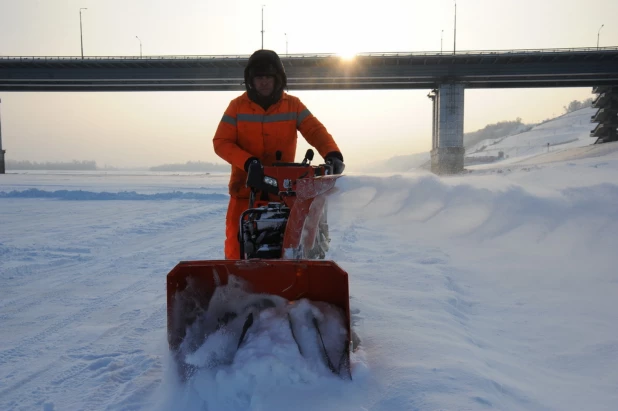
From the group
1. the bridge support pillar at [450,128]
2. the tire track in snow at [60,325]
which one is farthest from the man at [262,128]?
the bridge support pillar at [450,128]

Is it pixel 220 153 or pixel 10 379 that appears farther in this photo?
pixel 220 153

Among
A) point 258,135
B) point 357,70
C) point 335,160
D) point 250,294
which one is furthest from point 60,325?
point 357,70

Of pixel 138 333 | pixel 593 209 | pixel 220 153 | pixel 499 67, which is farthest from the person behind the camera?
pixel 499 67

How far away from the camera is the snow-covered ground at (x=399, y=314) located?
6.59 feet

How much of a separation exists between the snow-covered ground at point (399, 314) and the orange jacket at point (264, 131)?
61cm

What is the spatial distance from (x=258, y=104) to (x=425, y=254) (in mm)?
3199

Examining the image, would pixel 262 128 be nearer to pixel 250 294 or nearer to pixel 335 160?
pixel 335 160

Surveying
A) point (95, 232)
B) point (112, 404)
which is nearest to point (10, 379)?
point (112, 404)

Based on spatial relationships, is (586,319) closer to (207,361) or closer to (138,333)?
(207,361)

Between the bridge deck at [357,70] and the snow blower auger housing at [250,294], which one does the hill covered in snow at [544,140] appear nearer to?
the bridge deck at [357,70]

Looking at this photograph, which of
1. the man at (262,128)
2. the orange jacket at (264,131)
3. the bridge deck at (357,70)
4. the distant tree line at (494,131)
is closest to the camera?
the man at (262,128)

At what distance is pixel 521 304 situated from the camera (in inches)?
131

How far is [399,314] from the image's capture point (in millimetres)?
3104

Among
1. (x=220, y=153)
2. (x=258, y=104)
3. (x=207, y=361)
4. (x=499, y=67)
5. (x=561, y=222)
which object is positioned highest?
(x=499, y=67)
